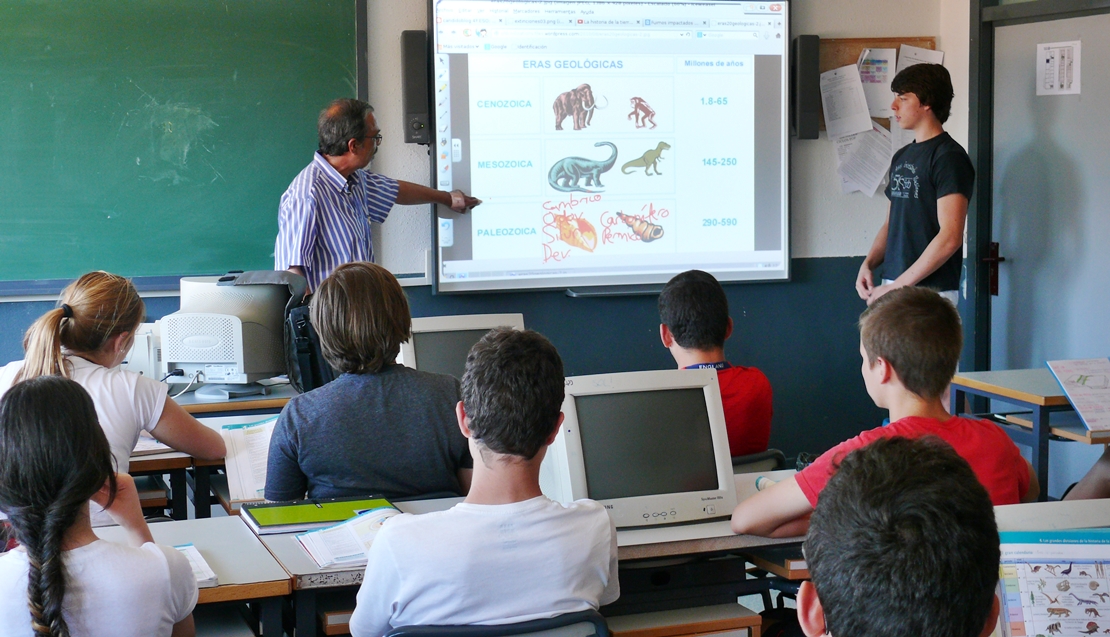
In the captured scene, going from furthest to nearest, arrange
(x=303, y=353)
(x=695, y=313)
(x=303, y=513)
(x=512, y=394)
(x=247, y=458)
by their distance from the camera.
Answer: (x=303, y=353) → (x=695, y=313) → (x=247, y=458) → (x=303, y=513) → (x=512, y=394)

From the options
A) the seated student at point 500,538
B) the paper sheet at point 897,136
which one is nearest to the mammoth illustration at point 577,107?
the paper sheet at point 897,136

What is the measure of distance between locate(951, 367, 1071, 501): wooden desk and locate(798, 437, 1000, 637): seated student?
259 centimetres

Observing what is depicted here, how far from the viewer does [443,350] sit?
3049mm

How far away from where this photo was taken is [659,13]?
4594mm

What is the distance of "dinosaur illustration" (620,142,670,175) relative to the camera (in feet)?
15.3

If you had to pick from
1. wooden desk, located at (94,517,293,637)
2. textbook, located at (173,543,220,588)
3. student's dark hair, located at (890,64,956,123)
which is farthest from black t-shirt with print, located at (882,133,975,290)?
textbook, located at (173,543,220,588)

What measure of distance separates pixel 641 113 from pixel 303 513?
9.95 feet

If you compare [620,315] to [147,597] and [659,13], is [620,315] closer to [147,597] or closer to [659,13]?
[659,13]

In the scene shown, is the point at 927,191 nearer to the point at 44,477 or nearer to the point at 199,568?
the point at 199,568

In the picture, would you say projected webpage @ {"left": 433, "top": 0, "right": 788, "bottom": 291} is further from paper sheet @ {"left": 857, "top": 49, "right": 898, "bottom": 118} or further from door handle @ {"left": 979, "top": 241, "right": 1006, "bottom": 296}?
door handle @ {"left": 979, "top": 241, "right": 1006, "bottom": 296}

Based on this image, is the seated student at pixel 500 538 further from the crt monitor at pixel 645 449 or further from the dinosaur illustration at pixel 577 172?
the dinosaur illustration at pixel 577 172

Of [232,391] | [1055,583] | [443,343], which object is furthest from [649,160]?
[1055,583]

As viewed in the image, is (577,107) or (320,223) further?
(577,107)

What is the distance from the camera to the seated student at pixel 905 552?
83cm
